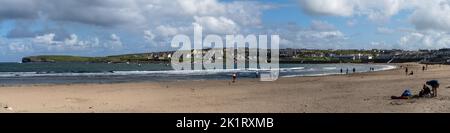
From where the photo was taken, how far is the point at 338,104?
22500mm

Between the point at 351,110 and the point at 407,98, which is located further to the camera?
the point at 407,98
